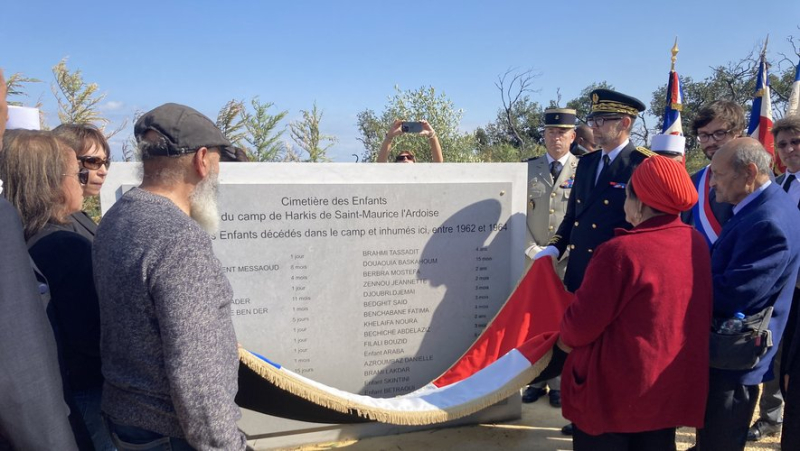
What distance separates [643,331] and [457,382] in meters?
1.21

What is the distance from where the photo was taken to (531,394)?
13.8 feet

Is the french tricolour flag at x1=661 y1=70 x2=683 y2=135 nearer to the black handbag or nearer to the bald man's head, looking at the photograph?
the bald man's head

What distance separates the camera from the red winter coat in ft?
6.55

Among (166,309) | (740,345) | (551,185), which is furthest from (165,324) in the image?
(551,185)

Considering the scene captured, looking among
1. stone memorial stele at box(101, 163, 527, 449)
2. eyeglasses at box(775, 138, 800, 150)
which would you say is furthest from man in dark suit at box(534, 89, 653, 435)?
eyeglasses at box(775, 138, 800, 150)

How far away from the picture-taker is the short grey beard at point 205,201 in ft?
5.19

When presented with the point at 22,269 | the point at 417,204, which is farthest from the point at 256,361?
the point at 417,204

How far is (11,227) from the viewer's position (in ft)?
3.98

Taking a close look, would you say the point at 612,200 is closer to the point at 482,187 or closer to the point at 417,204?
the point at 482,187

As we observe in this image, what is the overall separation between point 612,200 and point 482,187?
Answer: 84cm

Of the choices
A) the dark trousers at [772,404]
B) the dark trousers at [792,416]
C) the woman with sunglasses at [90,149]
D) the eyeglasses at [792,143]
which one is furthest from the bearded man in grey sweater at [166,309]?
the dark trousers at [772,404]

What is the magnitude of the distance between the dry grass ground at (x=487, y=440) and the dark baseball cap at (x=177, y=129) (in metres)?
2.50

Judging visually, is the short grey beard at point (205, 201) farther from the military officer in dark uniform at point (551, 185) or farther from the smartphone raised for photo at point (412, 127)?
the military officer in dark uniform at point (551, 185)

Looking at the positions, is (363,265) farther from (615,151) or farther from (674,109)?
(674,109)
